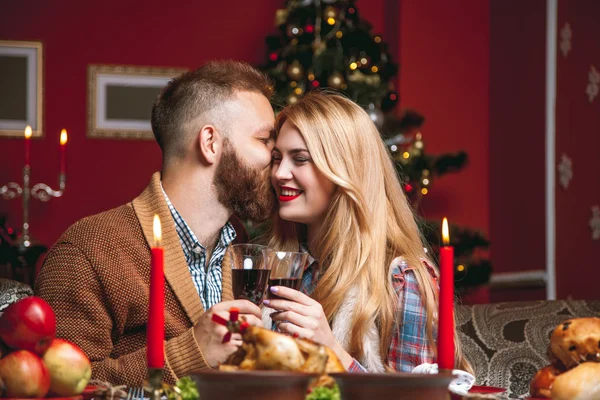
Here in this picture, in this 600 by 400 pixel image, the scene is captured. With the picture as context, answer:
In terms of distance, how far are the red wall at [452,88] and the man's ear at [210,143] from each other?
361 centimetres

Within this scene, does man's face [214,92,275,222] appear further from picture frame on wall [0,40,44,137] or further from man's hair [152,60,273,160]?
picture frame on wall [0,40,44,137]

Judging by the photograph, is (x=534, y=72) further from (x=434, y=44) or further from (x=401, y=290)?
(x=401, y=290)

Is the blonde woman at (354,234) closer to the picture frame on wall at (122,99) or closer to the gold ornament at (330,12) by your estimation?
the gold ornament at (330,12)

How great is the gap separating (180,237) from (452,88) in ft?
13.4

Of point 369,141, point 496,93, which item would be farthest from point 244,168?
point 496,93

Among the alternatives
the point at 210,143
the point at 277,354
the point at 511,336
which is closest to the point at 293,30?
the point at 210,143

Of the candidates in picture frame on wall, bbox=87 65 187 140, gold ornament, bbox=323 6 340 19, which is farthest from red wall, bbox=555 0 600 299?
picture frame on wall, bbox=87 65 187 140

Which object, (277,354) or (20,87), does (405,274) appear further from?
(20,87)

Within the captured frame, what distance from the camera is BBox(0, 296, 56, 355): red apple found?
1386mm

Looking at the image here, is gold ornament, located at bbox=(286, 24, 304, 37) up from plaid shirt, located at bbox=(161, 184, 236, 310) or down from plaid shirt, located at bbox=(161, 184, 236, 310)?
up

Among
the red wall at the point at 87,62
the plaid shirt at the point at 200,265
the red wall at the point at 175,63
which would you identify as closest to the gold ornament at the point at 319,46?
the red wall at the point at 175,63

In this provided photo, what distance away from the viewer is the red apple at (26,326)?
1.39m

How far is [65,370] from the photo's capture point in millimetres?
1412

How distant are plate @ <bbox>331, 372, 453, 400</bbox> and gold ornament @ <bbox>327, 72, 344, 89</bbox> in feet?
12.3
